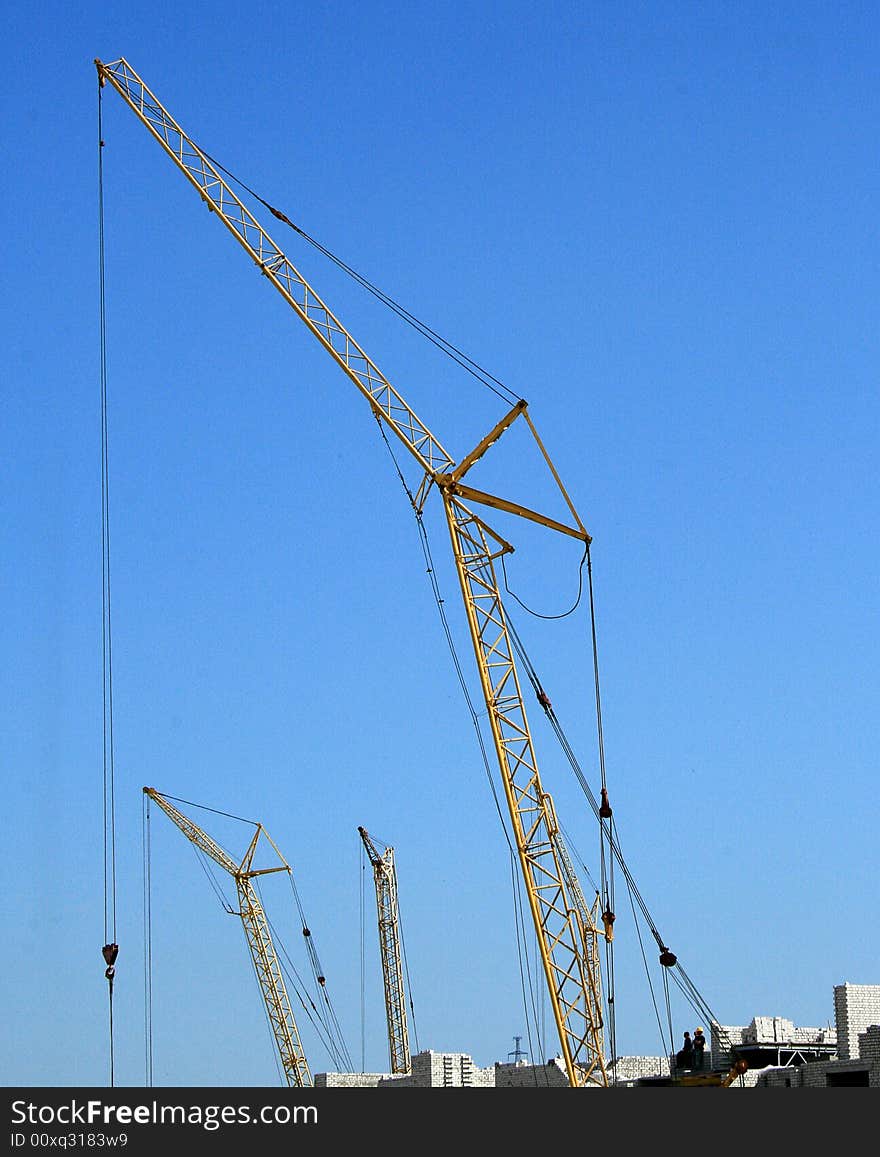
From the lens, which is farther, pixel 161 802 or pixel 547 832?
pixel 161 802

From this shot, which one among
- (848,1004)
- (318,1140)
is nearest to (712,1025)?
(848,1004)

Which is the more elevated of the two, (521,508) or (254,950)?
(521,508)

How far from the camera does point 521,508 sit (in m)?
60.8

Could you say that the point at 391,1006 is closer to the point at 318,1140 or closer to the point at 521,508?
the point at 521,508

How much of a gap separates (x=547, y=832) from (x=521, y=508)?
1205cm

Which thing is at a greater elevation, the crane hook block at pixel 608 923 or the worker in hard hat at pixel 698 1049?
the crane hook block at pixel 608 923

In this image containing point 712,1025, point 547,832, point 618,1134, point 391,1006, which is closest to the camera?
point 618,1134

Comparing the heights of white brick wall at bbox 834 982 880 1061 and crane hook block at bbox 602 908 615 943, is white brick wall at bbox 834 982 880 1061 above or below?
below

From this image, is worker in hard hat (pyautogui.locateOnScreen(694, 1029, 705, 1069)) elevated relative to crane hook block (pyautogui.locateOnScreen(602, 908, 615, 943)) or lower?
lower

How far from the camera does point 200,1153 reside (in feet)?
120

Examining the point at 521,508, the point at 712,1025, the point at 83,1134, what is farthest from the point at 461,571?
the point at 83,1134

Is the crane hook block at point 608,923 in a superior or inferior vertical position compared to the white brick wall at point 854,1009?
superior

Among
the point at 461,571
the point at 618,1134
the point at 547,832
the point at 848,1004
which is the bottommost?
the point at 618,1134

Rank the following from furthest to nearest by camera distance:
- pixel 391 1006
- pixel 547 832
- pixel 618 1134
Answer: pixel 391 1006 → pixel 547 832 → pixel 618 1134
